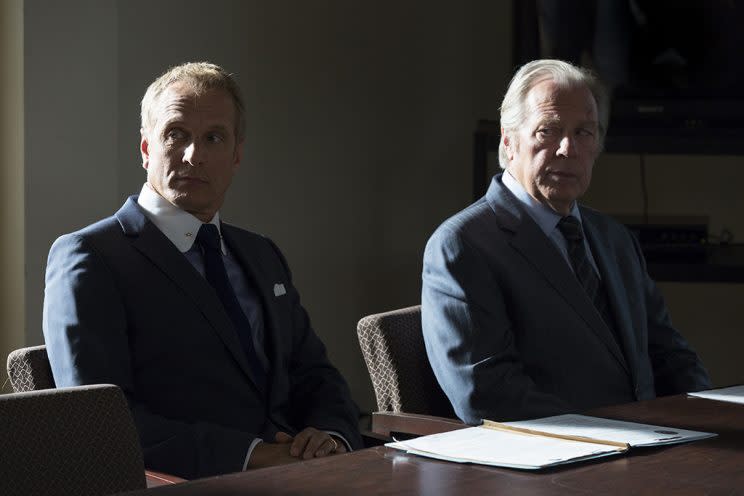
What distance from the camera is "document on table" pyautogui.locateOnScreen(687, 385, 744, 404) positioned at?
2213 millimetres

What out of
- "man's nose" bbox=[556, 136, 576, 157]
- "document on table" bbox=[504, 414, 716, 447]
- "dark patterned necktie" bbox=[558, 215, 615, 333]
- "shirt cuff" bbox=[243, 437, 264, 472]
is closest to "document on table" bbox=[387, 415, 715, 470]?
"document on table" bbox=[504, 414, 716, 447]

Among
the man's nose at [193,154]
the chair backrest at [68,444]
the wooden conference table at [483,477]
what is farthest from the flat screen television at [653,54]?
the chair backrest at [68,444]

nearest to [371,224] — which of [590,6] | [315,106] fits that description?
[315,106]

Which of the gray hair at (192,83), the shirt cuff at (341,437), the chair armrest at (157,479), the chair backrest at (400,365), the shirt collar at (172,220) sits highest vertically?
the gray hair at (192,83)

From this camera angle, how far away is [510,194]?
2.63 metres

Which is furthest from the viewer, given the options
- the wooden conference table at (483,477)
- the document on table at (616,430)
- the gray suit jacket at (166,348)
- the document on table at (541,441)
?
the gray suit jacket at (166,348)

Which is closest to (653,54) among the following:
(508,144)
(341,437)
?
(508,144)

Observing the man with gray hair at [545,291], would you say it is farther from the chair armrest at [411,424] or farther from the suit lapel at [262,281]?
the suit lapel at [262,281]

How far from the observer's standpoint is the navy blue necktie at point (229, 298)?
2369 mm

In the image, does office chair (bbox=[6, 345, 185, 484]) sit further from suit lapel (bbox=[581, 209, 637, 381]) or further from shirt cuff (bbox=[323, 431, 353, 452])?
suit lapel (bbox=[581, 209, 637, 381])

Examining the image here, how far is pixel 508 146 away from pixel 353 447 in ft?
2.54

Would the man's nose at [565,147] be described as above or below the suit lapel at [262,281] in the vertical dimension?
above

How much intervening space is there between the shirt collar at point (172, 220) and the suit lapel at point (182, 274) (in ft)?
0.14

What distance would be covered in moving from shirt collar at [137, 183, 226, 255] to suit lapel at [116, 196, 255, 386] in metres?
0.04
